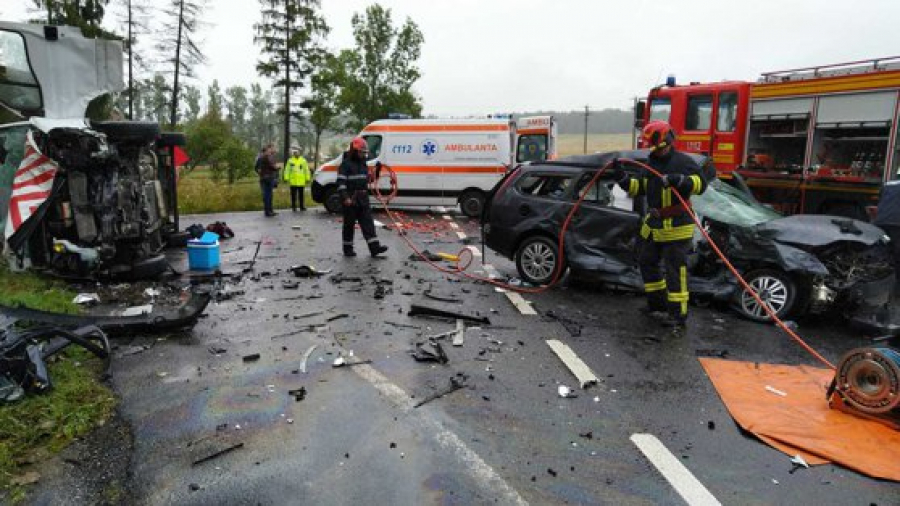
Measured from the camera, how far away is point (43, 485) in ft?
10.1

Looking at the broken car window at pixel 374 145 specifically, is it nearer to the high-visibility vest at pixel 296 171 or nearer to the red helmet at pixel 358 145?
the high-visibility vest at pixel 296 171

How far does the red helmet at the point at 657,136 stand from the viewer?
6172 mm

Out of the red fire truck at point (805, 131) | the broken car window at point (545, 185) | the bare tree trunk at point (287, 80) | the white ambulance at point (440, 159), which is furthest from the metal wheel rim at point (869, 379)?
the bare tree trunk at point (287, 80)

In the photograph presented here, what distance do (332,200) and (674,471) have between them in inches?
542

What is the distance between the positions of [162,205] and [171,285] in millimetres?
2238

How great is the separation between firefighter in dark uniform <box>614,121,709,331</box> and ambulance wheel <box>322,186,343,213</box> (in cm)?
1080

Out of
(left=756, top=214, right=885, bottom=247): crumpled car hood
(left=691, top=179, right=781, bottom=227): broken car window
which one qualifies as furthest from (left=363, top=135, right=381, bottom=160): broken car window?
(left=756, top=214, right=885, bottom=247): crumpled car hood

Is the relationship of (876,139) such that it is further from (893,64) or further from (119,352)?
(119,352)

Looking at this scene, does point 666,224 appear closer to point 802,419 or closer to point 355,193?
point 802,419

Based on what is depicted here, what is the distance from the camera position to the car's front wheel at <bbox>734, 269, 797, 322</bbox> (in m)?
5.99

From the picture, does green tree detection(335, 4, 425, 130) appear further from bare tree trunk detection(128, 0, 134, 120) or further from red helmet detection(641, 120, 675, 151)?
red helmet detection(641, 120, 675, 151)

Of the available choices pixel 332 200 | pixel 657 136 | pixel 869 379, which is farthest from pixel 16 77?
pixel 332 200

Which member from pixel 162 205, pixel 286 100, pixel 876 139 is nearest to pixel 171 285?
pixel 162 205

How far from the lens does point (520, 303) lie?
22.7 ft
